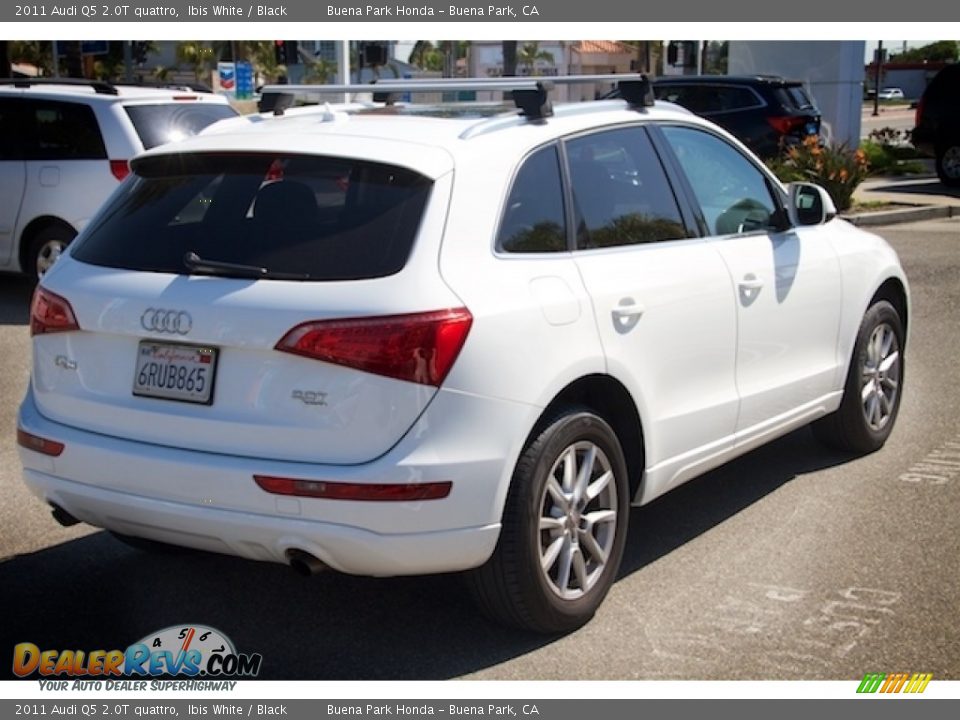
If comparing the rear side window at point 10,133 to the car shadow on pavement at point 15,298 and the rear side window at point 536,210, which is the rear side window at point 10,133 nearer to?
the car shadow on pavement at point 15,298

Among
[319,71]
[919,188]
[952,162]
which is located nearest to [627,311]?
[919,188]

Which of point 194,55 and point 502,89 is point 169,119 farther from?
point 194,55

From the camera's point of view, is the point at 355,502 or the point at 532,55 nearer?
the point at 355,502

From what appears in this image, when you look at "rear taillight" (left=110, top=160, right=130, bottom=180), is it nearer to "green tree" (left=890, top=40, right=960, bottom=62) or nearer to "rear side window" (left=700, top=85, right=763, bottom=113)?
"rear side window" (left=700, top=85, right=763, bottom=113)

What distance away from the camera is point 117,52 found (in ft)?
203

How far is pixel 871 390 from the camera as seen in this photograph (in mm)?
7004

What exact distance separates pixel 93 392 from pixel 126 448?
0.27 m

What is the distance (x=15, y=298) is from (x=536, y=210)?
→ 865 centimetres

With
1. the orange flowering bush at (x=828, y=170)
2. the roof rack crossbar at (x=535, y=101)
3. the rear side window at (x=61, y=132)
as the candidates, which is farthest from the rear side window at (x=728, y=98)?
the roof rack crossbar at (x=535, y=101)

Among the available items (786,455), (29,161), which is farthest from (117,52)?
(786,455)

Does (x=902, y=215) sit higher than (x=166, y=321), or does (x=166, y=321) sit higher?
(x=166, y=321)

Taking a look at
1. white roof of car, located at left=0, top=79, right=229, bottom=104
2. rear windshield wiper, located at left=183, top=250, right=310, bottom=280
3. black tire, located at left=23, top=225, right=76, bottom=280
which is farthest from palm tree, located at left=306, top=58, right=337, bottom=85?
rear windshield wiper, located at left=183, top=250, right=310, bottom=280
